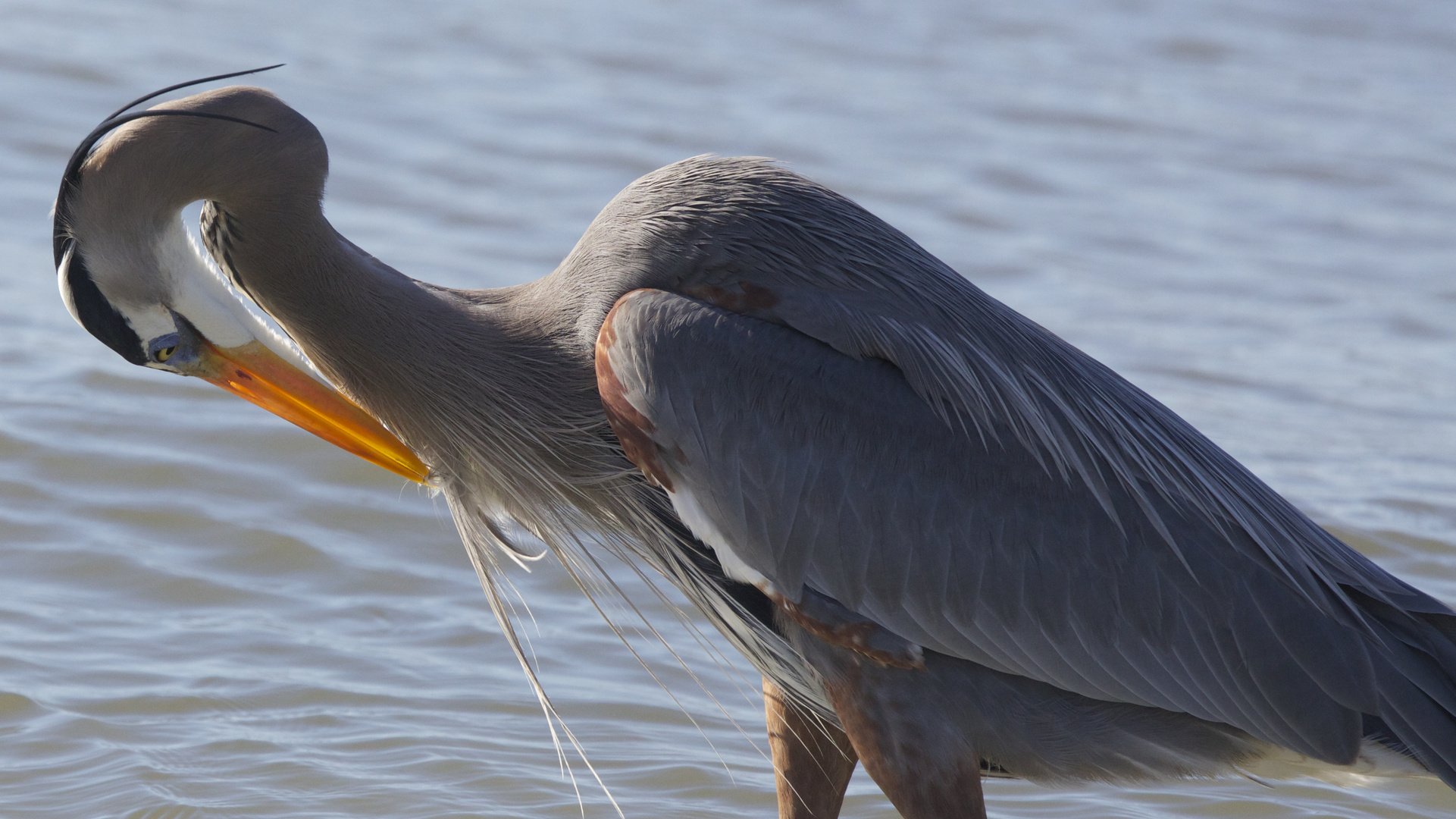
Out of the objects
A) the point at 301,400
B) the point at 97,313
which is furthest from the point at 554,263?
the point at 97,313

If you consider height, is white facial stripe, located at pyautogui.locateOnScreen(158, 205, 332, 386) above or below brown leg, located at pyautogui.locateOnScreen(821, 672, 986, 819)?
above

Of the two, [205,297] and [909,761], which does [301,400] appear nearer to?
[205,297]

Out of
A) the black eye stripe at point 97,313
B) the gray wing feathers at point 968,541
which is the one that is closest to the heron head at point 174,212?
the black eye stripe at point 97,313

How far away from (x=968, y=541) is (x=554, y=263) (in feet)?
16.6

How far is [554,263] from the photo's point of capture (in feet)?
28.2

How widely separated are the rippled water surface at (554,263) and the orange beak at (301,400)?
1.16 meters

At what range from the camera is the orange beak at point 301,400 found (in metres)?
3.93

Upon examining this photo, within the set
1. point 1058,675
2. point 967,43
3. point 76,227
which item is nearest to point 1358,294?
point 967,43

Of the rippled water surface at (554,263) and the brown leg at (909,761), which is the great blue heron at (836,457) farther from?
the rippled water surface at (554,263)

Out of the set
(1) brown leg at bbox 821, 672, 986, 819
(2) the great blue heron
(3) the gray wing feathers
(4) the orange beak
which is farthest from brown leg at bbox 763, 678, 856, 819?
(4) the orange beak

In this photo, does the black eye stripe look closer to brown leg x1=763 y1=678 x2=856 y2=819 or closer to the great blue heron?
the great blue heron

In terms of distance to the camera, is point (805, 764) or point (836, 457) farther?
point (805, 764)

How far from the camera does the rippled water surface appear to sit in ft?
16.8

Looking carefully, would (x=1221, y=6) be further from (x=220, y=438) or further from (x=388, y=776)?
(x=388, y=776)
